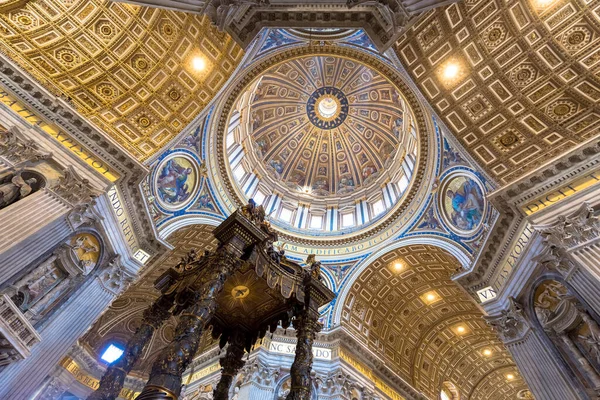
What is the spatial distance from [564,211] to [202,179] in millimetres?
12256

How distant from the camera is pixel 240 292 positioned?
355 inches

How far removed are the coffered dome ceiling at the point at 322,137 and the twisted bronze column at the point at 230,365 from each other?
9.85m

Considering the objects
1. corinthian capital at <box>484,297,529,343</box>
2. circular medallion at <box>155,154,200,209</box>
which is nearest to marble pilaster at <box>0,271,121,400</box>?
circular medallion at <box>155,154,200,209</box>

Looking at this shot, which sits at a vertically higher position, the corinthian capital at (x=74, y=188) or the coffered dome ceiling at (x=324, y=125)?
the coffered dome ceiling at (x=324, y=125)

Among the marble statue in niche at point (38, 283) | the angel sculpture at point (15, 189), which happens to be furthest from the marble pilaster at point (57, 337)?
the angel sculpture at point (15, 189)

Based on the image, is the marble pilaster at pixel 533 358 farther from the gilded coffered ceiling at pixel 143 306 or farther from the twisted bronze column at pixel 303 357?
the gilded coffered ceiling at pixel 143 306

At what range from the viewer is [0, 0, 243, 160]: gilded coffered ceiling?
34.9ft

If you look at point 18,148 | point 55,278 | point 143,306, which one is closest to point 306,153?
point 143,306

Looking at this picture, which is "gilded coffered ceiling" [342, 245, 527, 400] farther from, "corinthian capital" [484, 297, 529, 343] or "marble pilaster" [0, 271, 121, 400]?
"marble pilaster" [0, 271, 121, 400]

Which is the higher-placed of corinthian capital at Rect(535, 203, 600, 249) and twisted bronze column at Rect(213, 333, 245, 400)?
corinthian capital at Rect(535, 203, 600, 249)

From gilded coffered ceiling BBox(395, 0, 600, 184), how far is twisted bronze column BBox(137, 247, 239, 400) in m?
8.69

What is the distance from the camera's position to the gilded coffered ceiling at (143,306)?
607 inches

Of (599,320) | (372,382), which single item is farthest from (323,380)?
(599,320)

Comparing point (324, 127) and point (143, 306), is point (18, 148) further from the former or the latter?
point (324, 127)
